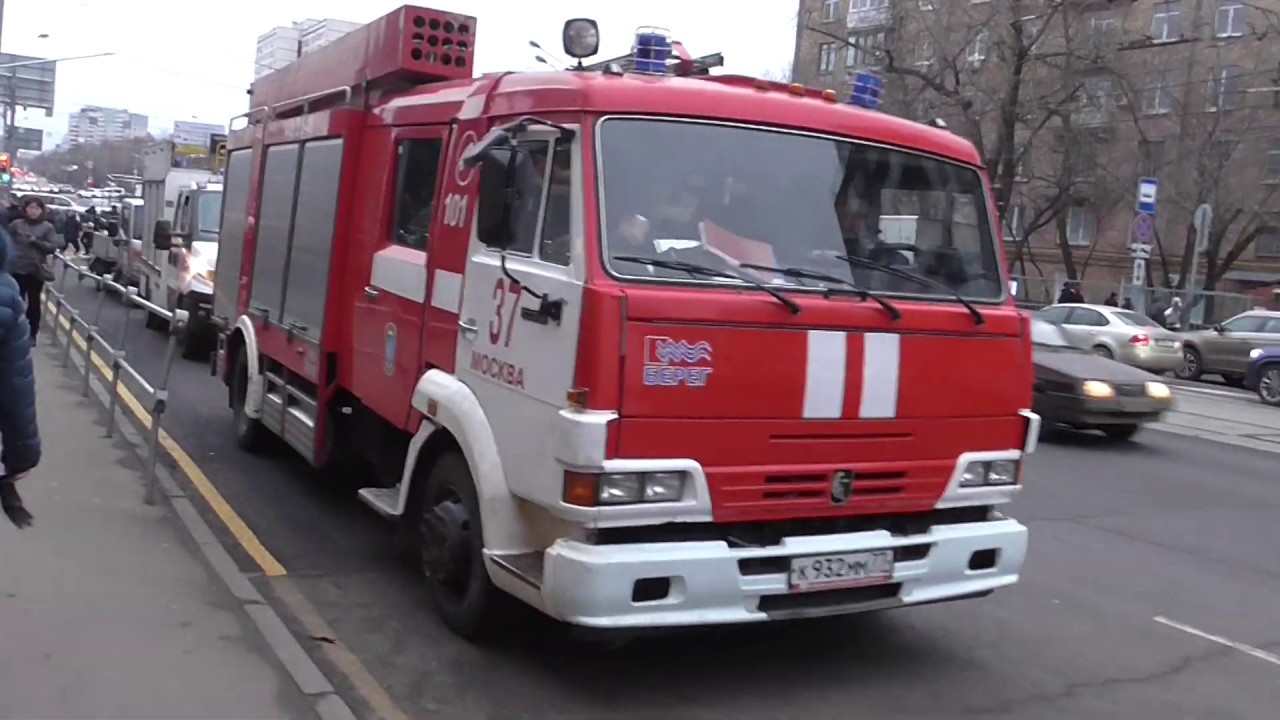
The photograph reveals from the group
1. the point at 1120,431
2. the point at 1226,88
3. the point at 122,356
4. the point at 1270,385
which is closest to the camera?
the point at 122,356

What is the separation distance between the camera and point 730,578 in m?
5.11

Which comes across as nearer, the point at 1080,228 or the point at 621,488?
the point at 621,488

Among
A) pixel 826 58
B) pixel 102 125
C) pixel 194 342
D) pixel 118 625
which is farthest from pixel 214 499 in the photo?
pixel 102 125

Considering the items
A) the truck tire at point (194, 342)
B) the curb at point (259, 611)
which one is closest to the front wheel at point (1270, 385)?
the truck tire at point (194, 342)

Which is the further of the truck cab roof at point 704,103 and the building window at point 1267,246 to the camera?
the building window at point 1267,246

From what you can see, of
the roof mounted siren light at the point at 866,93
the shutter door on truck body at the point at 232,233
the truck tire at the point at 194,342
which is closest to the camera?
the roof mounted siren light at the point at 866,93

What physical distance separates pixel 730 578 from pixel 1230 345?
2420 cm

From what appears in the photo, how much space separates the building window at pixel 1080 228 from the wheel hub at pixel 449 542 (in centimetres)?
4597

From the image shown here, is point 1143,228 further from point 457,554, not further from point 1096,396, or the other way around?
point 457,554

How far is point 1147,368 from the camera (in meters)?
26.6

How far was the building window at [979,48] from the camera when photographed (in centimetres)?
3444

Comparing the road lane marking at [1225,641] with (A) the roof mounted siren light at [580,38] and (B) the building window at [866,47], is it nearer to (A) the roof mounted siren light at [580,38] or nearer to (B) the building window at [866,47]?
(A) the roof mounted siren light at [580,38]

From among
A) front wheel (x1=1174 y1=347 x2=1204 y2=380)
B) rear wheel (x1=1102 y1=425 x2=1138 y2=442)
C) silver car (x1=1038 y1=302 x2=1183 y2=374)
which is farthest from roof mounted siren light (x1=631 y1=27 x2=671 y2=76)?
front wheel (x1=1174 y1=347 x2=1204 y2=380)

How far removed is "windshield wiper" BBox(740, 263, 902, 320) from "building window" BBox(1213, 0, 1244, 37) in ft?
136
